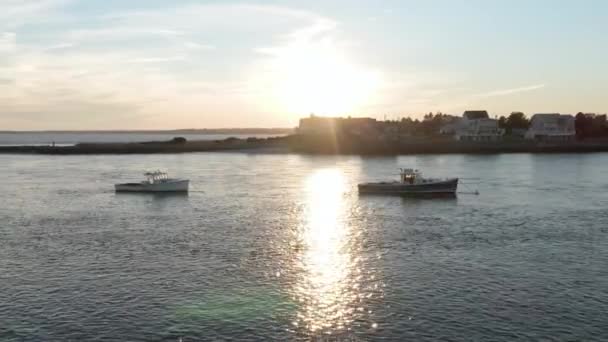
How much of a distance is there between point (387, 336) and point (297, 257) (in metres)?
15.6

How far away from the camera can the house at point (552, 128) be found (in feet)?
629

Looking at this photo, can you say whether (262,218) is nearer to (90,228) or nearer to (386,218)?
(386,218)

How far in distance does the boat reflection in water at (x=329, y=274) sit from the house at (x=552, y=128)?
147m

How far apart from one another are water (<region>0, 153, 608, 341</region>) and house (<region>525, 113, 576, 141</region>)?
127 m

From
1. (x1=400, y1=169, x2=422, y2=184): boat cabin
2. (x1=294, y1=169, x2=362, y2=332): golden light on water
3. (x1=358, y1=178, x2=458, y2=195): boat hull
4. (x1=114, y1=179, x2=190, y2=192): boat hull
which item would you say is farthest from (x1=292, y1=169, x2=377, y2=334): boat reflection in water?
(x1=114, y1=179, x2=190, y2=192): boat hull

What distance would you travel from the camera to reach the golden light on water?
1138 inches

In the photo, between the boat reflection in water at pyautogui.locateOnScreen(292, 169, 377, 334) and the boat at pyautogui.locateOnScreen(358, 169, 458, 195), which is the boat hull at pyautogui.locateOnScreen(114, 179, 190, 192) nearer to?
the boat reflection in water at pyautogui.locateOnScreen(292, 169, 377, 334)

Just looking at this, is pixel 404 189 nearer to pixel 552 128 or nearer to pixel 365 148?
pixel 365 148

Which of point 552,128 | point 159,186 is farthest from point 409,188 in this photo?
point 552,128

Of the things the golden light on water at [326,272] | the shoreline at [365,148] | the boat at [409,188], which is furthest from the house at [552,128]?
the golden light on water at [326,272]

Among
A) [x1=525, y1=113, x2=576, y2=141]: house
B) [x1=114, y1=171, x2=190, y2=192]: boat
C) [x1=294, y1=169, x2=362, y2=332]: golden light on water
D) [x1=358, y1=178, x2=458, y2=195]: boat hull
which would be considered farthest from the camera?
[x1=525, y1=113, x2=576, y2=141]: house

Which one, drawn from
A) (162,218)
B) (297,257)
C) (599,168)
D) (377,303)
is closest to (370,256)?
(297,257)

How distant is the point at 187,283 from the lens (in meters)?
34.3

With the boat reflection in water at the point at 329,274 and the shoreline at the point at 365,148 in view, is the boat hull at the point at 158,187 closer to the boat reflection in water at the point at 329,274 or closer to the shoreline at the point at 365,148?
the boat reflection in water at the point at 329,274
